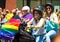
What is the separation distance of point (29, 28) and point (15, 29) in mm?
1671

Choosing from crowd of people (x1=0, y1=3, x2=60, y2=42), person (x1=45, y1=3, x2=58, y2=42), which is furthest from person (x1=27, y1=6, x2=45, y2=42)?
person (x1=45, y1=3, x2=58, y2=42)

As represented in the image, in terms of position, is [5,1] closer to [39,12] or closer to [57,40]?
[39,12]

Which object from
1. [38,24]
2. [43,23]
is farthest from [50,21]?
[38,24]

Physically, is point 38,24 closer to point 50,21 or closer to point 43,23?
point 43,23

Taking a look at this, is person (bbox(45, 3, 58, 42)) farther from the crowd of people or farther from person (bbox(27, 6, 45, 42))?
person (bbox(27, 6, 45, 42))

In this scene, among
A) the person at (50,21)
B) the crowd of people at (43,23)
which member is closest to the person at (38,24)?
the crowd of people at (43,23)

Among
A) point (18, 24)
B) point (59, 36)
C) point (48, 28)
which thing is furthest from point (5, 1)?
point (59, 36)

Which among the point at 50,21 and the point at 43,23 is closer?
the point at 43,23

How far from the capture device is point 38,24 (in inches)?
305

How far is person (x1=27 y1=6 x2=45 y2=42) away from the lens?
25.3ft

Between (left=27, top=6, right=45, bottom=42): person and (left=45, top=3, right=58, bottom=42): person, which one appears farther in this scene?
(left=45, top=3, right=58, bottom=42): person

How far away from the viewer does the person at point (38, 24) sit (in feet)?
25.3

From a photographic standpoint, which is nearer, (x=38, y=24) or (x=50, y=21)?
(x=38, y=24)

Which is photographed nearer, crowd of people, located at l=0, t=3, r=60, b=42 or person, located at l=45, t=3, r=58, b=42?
crowd of people, located at l=0, t=3, r=60, b=42
